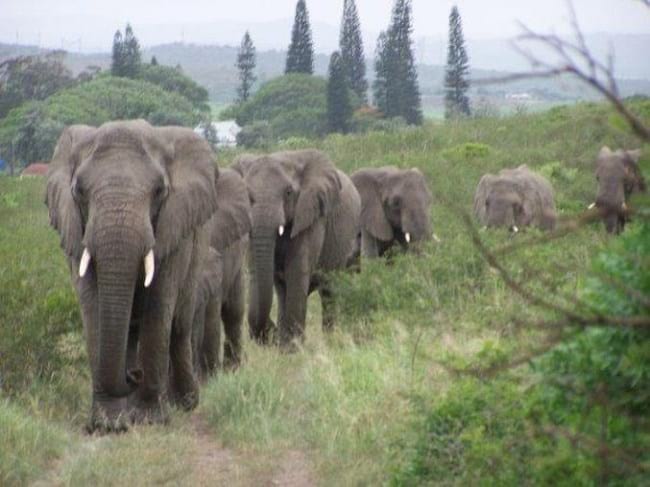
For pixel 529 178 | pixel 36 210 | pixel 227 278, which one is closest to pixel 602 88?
pixel 227 278

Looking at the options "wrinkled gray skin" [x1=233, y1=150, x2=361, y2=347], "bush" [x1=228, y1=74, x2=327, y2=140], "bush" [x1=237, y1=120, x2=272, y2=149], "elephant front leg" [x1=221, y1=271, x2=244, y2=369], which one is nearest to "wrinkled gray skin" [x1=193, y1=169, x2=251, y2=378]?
"elephant front leg" [x1=221, y1=271, x2=244, y2=369]

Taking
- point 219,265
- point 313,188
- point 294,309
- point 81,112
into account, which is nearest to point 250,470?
point 219,265

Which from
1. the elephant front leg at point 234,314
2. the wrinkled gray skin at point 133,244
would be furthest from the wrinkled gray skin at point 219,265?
the wrinkled gray skin at point 133,244

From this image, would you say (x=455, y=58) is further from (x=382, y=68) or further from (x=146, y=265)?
(x=146, y=265)

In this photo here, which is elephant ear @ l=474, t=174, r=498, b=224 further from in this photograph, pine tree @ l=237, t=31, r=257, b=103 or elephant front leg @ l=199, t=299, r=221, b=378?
pine tree @ l=237, t=31, r=257, b=103

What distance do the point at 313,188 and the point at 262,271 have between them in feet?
4.33

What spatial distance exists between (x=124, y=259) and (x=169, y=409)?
4.61ft

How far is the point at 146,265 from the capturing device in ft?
28.7

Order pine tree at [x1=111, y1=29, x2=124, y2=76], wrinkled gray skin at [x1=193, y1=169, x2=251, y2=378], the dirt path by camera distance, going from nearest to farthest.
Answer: the dirt path
wrinkled gray skin at [x1=193, y1=169, x2=251, y2=378]
pine tree at [x1=111, y1=29, x2=124, y2=76]

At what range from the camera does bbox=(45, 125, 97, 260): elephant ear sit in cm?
896

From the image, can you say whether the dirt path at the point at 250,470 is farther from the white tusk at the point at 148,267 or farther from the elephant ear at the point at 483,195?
the elephant ear at the point at 483,195

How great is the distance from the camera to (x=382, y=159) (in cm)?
2984

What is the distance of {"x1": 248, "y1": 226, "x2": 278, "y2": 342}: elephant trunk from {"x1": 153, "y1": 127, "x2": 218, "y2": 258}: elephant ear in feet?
9.45

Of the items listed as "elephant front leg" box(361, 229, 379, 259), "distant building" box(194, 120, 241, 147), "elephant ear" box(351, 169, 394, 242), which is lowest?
"distant building" box(194, 120, 241, 147)
